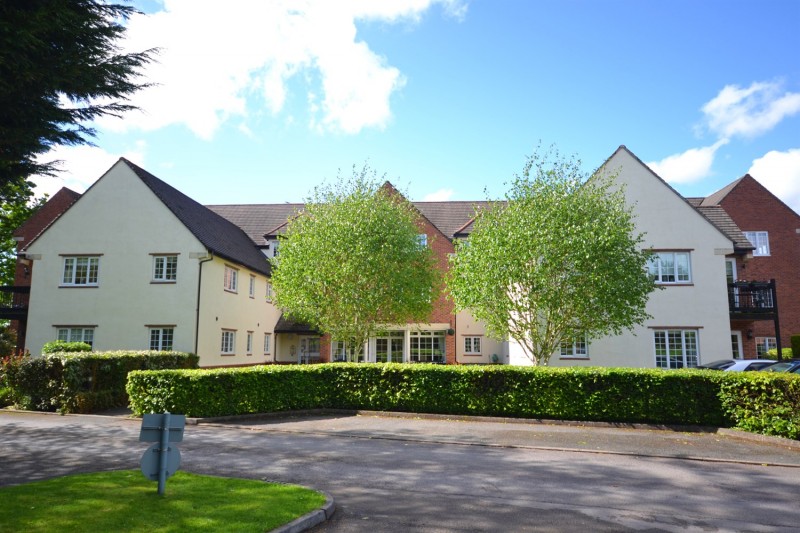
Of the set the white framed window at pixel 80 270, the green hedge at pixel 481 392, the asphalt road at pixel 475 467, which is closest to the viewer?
the asphalt road at pixel 475 467

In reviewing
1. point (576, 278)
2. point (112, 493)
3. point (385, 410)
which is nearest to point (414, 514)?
point (112, 493)

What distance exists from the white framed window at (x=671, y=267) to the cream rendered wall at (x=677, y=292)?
0.25 meters

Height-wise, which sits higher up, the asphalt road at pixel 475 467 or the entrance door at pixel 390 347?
the entrance door at pixel 390 347

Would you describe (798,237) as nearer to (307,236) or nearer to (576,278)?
(576,278)

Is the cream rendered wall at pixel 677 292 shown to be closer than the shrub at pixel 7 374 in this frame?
No

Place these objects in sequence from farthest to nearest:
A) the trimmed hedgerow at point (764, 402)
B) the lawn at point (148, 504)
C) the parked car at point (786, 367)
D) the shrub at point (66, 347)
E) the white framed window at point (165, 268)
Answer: the white framed window at point (165, 268) < the shrub at point (66, 347) < the parked car at point (786, 367) < the trimmed hedgerow at point (764, 402) < the lawn at point (148, 504)

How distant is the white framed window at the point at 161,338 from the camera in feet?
77.2

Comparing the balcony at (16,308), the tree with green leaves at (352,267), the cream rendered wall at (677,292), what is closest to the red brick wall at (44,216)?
the balcony at (16,308)

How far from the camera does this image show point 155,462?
20.8 ft

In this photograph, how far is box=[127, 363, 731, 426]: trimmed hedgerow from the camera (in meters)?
13.9

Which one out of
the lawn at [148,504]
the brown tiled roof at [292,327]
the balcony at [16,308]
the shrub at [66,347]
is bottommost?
the lawn at [148,504]

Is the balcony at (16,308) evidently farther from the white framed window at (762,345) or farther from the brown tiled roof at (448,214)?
the white framed window at (762,345)

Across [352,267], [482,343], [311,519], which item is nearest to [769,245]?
[482,343]

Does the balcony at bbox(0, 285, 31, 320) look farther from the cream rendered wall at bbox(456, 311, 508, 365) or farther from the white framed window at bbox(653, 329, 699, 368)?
the white framed window at bbox(653, 329, 699, 368)
